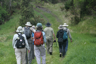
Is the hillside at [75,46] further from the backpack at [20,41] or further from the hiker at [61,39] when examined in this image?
the backpack at [20,41]

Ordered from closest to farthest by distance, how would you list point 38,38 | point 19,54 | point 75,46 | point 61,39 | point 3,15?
point 38,38
point 19,54
point 61,39
point 75,46
point 3,15

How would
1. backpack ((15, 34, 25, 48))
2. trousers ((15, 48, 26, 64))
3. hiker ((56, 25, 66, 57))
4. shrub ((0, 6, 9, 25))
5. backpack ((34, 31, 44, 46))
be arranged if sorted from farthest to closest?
1. shrub ((0, 6, 9, 25))
2. hiker ((56, 25, 66, 57))
3. trousers ((15, 48, 26, 64))
4. backpack ((15, 34, 25, 48))
5. backpack ((34, 31, 44, 46))

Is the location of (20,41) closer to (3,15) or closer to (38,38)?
(38,38)

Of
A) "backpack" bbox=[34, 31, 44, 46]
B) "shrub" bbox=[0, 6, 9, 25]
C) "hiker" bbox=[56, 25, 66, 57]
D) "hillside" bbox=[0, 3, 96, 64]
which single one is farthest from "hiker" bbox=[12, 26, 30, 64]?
"shrub" bbox=[0, 6, 9, 25]

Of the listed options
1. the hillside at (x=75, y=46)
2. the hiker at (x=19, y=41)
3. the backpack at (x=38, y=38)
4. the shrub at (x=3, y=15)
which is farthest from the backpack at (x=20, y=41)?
the shrub at (x=3, y=15)

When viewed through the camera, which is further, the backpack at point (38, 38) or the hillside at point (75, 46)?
the hillside at point (75, 46)

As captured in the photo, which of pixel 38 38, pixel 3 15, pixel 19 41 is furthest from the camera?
pixel 3 15

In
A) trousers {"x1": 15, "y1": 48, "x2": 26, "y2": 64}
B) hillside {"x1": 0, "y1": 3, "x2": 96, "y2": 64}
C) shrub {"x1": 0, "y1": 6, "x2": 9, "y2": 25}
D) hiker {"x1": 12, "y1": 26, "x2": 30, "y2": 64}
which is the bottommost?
hillside {"x1": 0, "y1": 3, "x2": 96, "y2": 64}

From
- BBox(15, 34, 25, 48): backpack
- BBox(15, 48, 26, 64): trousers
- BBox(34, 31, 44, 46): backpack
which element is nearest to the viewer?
BBox(34, 31, 44, 46): backpack

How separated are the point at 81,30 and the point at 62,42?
12285 millimetres

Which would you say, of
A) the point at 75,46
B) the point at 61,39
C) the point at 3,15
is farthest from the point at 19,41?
the point at 3,15

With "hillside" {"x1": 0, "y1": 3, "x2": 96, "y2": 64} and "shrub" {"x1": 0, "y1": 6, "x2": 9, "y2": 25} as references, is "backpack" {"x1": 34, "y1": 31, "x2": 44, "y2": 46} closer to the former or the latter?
"hillside" {"x1": 0, "y1": 3, "x2": 96, "y2": 64}

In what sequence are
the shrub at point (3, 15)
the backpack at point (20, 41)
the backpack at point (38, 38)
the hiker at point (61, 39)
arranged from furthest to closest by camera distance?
the shrub at point (3, 15) < the hiker at point (61, 39) < the backpack at point (20, 41) < the backpack at point (38, 38)

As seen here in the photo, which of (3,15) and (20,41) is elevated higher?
(3,15)
